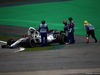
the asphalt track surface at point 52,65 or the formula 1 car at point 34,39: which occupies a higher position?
the formula 1 car at point 34,39

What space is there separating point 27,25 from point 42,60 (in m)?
16.0

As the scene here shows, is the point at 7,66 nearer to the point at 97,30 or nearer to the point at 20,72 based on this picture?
the point at 20,72

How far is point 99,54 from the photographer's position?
13195mm

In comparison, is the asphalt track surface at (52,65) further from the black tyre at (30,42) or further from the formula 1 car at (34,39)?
the formula 1 car at (34,39)

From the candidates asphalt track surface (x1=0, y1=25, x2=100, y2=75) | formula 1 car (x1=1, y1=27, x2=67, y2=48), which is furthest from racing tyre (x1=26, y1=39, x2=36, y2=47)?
asphalt track surface (x1=0, y1=25, x2=100, y2=75)

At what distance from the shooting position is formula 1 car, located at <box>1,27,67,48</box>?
57.1 feet

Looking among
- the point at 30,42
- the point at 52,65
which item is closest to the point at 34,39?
the point at 30,42

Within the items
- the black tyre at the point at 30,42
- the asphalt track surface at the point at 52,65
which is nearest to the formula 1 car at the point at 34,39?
the black tyre at the point at 30,42

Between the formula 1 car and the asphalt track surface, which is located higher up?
the formula 1 car

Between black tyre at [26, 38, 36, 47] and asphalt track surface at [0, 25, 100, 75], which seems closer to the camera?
asphalt track surface at [0, 25, 100, 75]

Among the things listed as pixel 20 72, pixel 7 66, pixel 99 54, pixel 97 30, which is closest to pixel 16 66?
pixel 7 66

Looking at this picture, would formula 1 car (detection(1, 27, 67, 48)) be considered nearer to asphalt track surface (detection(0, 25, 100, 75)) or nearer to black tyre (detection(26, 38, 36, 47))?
black tyre (detection(26, 38, 36, 47))

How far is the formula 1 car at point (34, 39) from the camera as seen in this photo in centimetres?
1741

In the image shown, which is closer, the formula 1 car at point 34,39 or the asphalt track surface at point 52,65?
the asphalt track surface at point 52,65
